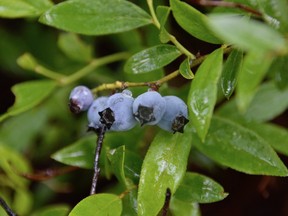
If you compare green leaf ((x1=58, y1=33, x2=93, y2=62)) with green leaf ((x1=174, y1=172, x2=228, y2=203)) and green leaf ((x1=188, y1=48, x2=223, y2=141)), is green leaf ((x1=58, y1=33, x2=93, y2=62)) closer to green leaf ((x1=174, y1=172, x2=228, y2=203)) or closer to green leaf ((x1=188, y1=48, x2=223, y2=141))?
green leaf ((x1=174, y1=172, x2=228, y2=203))

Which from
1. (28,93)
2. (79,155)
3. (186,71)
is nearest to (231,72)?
(186,71)

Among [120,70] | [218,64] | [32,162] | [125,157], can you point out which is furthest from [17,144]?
[218,64]

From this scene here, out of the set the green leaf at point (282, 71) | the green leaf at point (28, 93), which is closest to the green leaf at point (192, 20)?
the green leaf at point (282, 71)

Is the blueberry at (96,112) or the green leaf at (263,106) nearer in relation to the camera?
the blueberry at (96,112)

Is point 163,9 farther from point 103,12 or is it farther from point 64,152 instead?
point 64,152

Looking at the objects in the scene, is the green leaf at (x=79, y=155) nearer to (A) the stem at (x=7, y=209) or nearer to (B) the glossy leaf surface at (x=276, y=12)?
(A) the stem at (x=7, y=209)

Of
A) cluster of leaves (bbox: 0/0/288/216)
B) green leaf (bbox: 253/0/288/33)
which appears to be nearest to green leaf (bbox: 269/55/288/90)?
cluster of leaves (bbox: 0/0/288/216)

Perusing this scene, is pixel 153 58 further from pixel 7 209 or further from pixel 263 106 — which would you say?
pixel 263 106
